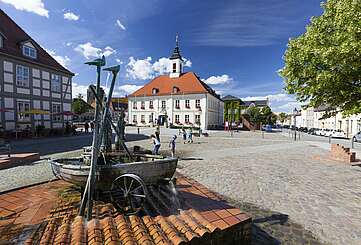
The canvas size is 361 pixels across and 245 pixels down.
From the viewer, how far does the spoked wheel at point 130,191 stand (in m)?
3.76

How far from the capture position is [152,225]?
3404 millimetres

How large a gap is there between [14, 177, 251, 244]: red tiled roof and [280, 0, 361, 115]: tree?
629 cm

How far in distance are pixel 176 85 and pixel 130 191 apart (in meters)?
48.4

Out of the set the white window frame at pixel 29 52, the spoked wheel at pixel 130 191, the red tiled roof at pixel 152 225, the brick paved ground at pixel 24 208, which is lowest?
the brick paved ground at pixel 24 208

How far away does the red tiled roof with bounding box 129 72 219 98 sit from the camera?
4866 cm

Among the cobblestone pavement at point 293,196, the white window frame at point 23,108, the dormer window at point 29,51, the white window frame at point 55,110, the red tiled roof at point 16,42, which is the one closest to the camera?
the cobblestone pavement at point 293,196

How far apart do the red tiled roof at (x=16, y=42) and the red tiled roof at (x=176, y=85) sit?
26.6 metres

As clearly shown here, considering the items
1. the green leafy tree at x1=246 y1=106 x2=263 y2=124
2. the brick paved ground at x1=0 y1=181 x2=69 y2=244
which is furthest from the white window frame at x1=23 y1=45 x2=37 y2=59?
the green leafy tree at x1=246 y1=106 x2=263 y2=124

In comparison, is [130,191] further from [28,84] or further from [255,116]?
[255,116]

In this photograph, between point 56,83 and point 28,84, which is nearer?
point 28,84

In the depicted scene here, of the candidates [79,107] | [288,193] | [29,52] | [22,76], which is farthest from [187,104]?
[288,193]

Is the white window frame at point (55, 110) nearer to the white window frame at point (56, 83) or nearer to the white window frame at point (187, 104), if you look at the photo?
the white window frame at point (56, 83)

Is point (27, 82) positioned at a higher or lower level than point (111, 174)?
higher

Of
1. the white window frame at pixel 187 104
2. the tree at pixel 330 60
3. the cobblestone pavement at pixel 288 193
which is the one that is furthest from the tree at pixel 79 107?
the tree at pixel 330 60
